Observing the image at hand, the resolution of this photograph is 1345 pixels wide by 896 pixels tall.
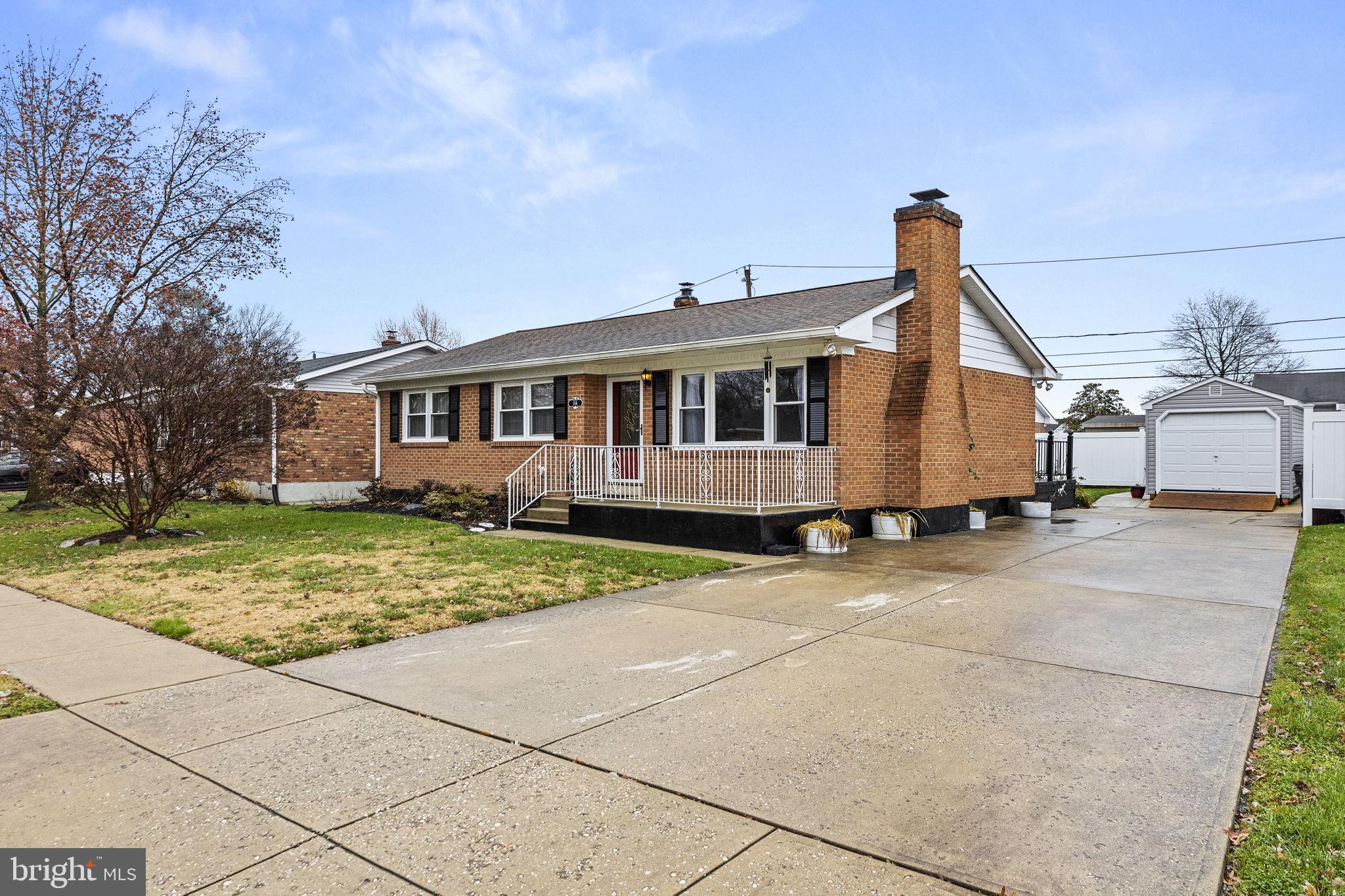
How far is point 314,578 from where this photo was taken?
8648mm

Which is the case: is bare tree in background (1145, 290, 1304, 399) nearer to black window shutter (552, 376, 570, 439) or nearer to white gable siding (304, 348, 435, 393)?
black window shutter (552, 376, 570, 439)

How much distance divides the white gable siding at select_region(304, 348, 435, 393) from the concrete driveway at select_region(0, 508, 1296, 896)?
667 inches

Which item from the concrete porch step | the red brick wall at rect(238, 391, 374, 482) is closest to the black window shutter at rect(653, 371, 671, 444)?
the concrete porch step

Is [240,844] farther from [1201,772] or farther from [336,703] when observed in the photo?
[1201,772]

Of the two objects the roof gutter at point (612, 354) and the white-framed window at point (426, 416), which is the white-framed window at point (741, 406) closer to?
the roof gutter at point (612, 354)

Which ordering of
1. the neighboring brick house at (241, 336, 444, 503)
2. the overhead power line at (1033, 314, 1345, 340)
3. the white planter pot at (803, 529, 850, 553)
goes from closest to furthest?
1. the white planter pot at (803, 529, 850, 553)
2. the neighboring brick house at (241, 336, 444, 503)
3. the overhead power line at (1033, 314, 1345, 340)

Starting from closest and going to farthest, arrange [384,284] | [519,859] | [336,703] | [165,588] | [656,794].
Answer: [519,859] → [656,794] → [336,703] → [165,588] → [384,284]

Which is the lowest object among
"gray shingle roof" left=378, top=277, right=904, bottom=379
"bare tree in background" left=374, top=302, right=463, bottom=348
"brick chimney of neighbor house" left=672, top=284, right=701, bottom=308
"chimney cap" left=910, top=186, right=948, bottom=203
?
"gray shingle roof" left=378, top=277, right=904, bottom=379

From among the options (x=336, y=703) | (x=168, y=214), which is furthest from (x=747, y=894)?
(x=168, y=214)

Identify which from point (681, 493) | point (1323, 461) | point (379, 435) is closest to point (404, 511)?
point (379, 435)

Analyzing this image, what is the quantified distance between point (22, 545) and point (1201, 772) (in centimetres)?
1514

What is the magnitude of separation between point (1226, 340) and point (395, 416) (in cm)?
4069

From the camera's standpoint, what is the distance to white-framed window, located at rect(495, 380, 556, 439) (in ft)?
52.3

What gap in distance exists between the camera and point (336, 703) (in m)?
4.56
